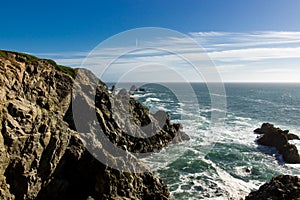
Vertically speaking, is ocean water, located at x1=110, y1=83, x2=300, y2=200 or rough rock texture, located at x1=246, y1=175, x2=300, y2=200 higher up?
rough rock texture, located at x1=246, y1=175, x2=300, y2=200

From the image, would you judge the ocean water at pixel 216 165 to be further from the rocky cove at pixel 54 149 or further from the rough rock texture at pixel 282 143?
the rocky cove at pixel 54 149

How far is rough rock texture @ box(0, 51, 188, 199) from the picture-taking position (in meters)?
18.7

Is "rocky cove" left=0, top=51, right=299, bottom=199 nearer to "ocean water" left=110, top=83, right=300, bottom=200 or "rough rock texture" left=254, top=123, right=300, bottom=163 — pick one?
"ocean water" left=110, top=83, right=300, bottom=200

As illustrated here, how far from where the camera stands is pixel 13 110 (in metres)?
19.6

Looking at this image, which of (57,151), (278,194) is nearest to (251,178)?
(278,194)

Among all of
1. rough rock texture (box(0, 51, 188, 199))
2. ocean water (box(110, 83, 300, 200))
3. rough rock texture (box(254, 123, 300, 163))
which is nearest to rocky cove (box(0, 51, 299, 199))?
rough rock texture (box(0, 51, 188, 199))

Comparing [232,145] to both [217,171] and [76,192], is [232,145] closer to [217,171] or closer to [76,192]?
[217,171]

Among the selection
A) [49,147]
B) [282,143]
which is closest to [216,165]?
[282,143]

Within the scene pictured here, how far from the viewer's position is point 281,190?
2286 cm

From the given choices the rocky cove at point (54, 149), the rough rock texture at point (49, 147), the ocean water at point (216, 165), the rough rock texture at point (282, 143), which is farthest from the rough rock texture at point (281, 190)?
the rough rock texture at point (282, 143)

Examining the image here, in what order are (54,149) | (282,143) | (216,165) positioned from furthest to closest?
(282,143) < (216,165) < (54,149)

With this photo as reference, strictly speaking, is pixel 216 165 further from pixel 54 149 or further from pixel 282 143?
pixel 54 149

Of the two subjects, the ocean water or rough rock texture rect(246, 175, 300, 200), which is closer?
rough rock texture rect(246, 175, 300, 200)

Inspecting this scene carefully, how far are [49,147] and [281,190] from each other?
20.5 m
